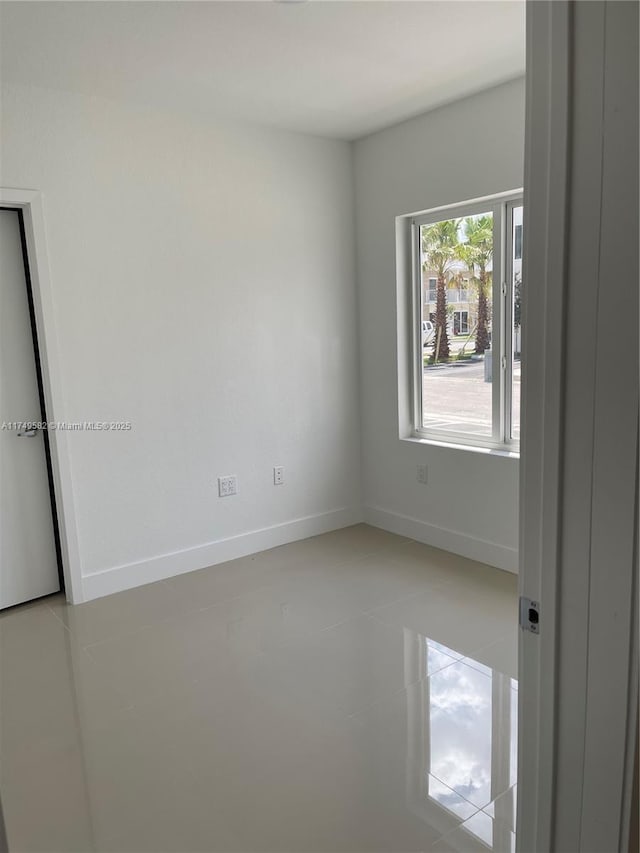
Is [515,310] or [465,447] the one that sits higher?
[515,310]

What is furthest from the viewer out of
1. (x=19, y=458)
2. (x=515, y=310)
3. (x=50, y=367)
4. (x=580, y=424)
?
(x=515, y=310)

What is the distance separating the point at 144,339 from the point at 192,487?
0.91m

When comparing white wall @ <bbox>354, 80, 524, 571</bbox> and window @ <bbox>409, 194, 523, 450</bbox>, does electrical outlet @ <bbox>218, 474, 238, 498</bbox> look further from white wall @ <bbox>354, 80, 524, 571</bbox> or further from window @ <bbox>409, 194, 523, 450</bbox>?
window @ <bbox>409, 194, 523, 450</bbox>

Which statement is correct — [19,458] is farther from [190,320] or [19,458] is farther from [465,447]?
[465,447]

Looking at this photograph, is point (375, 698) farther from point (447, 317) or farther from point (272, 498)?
point (447, 317)

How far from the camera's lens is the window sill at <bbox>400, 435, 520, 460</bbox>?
366 cm

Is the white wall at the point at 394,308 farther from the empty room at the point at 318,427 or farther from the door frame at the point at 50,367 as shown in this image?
the door frame at the point at 50,367

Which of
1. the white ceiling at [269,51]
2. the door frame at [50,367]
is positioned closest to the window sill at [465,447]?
the white ceiling at [269,51]

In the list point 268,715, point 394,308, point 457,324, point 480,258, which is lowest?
point 268,715

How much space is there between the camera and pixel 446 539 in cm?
402

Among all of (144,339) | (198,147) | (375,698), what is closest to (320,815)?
(375,698)

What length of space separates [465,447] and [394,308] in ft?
3.31

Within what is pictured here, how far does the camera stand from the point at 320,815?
75.5 inches

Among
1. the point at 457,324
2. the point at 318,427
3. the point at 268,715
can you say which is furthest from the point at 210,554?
the point at 457,324
